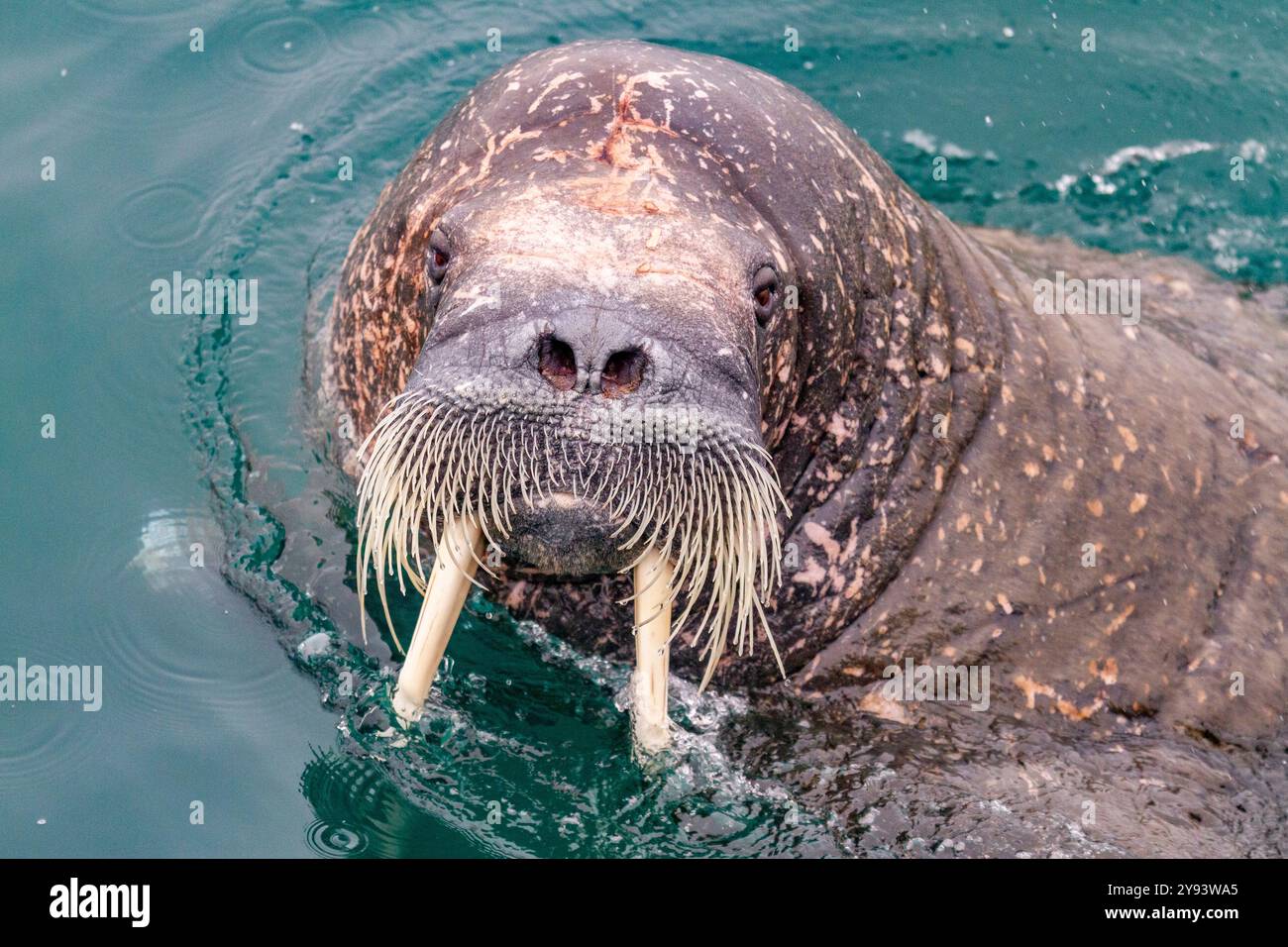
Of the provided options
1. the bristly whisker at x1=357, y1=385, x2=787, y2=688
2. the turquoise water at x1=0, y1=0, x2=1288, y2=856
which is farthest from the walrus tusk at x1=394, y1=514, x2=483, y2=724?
the turquoise water at x1=0, y1=0, x2=1288, y2=856

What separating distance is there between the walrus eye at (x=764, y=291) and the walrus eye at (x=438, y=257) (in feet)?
3.62

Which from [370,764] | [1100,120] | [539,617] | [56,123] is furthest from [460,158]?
[1100,120]

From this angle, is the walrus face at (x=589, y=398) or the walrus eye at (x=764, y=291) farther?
the walrus eye at (x=764, y=291)

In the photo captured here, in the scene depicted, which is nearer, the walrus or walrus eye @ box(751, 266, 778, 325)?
the walrus

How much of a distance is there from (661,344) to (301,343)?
388 cm

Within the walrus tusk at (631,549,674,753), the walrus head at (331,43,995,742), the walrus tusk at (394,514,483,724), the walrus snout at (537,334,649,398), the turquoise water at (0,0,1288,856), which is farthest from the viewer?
the turquoise water at (0,0,1288,856)

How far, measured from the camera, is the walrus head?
14.9 ft

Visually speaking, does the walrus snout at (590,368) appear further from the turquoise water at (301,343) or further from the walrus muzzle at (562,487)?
the turquoise water at (301,343)

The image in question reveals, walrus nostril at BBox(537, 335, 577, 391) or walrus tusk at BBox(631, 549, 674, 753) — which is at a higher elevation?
walrus nostril at BBox(537, 335, 577, 391)

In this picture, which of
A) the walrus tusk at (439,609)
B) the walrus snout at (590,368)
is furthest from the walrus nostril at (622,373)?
the walrus tusk at (439,609)

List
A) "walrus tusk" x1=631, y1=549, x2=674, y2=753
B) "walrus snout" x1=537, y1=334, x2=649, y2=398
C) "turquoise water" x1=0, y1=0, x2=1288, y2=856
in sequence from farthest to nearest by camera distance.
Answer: "turquoise water" x1=0, y1=0, x2=1288, y2=856 → "walrus tusk" x1=631, y1=549, x2=674, y2=753 → "walrus snout" x1=537, y1=334, x2=649, y2=398

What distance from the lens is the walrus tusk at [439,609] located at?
4.94 meters

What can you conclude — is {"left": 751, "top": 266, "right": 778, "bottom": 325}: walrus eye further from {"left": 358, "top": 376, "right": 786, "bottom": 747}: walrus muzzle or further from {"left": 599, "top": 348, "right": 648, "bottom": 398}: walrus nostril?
{"left": 599, "top": 348, "right": 648, "bottom": 398}: walrus nostril

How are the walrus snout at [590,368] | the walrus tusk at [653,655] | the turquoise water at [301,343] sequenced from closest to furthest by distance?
the walrus snout at [590,368]
the walrus tusk at [653,655]
the turquoise water at [301,343]
